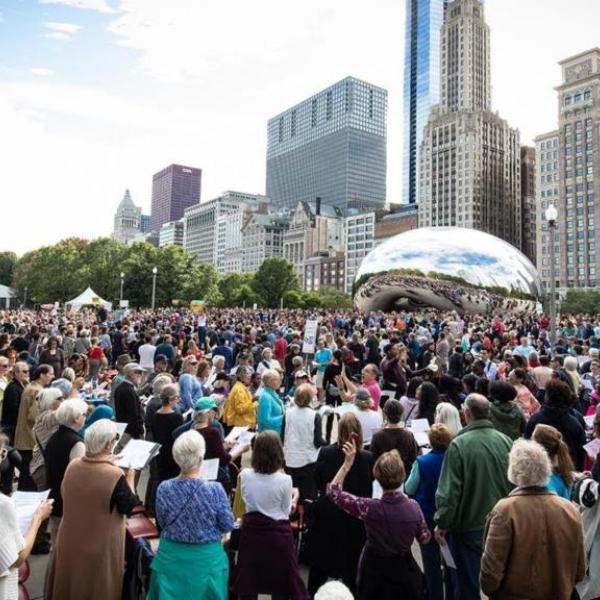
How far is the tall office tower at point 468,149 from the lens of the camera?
136m

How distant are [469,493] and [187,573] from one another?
2328 millimetres

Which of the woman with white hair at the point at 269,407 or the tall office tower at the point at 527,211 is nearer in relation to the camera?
the woman with white hair at the point at 269,407

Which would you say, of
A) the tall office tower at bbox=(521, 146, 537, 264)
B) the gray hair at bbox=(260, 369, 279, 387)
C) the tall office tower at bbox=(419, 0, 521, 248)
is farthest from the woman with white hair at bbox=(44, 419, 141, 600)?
the tall office tower at bbox=(521, 146, 537, 264)

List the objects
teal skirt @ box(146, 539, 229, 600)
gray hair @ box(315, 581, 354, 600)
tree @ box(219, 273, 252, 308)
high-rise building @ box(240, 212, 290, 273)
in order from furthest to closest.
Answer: high-rise building @ box(240, 212, 290, 273)
tree @ box(219, 273, 252, 308)
teal skirt @ box(146, 539, 229, 600)
gray hair @ box(315, 581, 354, 600)

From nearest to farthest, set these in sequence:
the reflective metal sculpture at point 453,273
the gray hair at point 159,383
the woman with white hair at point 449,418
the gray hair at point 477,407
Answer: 1. the gray hair at point 477,407
2. the woman with white hair at point 449,418
3. the gray hair at point 159,383
4. the reflective metal sculpture at point 453,273

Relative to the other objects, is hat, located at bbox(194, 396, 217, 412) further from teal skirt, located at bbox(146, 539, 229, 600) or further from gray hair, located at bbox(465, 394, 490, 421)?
gray hair, located at bbox(465, 394, 490, 421)

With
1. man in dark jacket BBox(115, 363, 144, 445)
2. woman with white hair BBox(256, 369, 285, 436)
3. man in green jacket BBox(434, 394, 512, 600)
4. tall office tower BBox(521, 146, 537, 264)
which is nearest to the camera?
man in green jacket BBox(434, 394, 512, 600)

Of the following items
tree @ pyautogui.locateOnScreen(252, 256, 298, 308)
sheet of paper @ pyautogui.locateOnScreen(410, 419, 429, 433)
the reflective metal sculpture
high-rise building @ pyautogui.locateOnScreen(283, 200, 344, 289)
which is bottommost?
sheet of paper @ pyautogui.locateOnScreen(410, 419, 429, 433)

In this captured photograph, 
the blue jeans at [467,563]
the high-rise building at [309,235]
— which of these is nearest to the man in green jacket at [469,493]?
the blue jeans at [467,563]

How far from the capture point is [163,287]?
6581 centimetres

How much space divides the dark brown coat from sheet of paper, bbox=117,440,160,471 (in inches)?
119

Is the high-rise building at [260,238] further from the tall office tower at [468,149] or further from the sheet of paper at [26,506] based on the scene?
the sheet of paper at [26,506]

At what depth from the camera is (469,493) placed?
425 cm

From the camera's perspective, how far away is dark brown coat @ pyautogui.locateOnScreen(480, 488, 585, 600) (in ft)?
10.5
